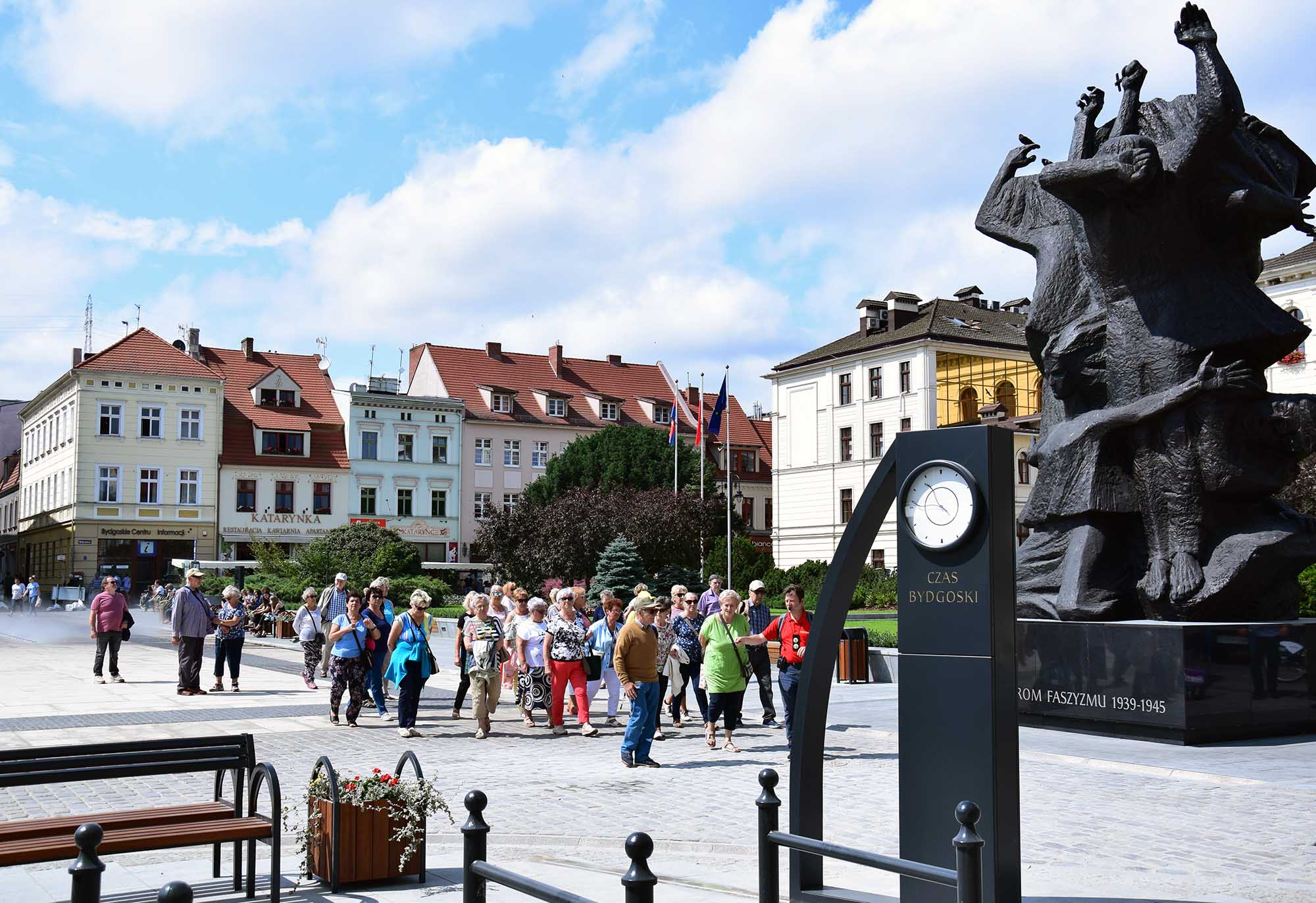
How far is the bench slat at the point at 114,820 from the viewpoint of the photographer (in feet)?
21.5

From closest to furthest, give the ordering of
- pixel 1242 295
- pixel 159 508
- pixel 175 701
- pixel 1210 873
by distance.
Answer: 1. pixel 1210 873
2. pixel 1242 295
3. pixel 175 701
4. pixel 159 508

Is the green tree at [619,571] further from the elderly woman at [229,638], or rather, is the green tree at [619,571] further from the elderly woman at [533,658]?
the elderly woman at [533,658]

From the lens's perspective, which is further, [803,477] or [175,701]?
[803,477]

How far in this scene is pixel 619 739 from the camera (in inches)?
581

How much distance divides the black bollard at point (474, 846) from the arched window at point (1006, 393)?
204 ft

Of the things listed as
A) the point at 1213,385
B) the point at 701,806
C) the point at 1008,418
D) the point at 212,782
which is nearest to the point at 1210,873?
the point at 701,806

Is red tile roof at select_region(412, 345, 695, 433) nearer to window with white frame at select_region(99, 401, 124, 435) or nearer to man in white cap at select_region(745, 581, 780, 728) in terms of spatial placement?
window with white frame at select_region(99, 401, 124, 435)

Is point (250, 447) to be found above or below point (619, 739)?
above

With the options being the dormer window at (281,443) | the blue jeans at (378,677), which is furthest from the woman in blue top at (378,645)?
the dormer window at (281,443)

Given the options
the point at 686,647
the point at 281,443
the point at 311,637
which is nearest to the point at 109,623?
the point at 311,637

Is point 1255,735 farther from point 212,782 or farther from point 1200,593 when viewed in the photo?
point 212,782

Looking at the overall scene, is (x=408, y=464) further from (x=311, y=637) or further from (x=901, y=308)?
(x=311, y=637)

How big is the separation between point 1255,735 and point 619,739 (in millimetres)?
6854

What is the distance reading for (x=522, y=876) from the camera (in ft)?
14.1
